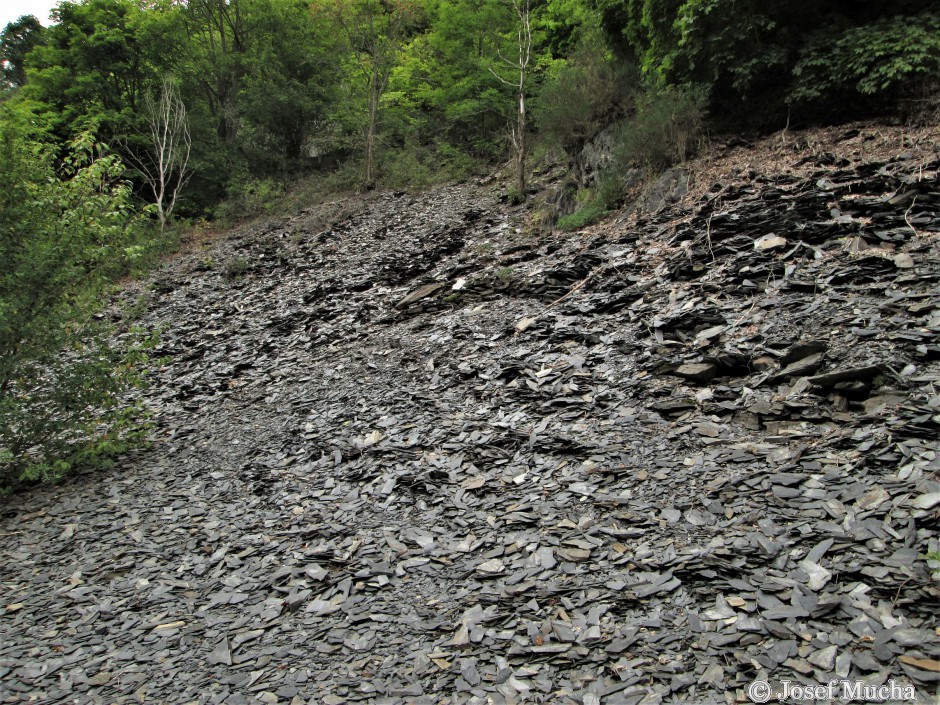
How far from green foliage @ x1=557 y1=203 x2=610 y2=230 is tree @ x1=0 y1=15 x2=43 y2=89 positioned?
149 ft

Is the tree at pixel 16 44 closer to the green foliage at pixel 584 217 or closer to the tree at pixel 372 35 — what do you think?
the tree at pixel 372 35

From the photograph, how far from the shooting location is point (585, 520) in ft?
15.2

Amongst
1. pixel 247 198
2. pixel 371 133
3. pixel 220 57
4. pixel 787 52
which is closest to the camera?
pixel 787 52

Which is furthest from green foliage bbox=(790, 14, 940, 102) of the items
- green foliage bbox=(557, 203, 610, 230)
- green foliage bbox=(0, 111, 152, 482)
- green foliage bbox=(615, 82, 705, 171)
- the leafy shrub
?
the leafy shrub

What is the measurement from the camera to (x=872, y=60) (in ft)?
32.4

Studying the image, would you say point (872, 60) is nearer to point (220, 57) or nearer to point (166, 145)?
point (166, 145)

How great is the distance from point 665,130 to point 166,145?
2320cm

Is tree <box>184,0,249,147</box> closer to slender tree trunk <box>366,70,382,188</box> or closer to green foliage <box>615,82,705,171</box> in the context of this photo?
slender tree trunk <box>366,70,382,188</box>

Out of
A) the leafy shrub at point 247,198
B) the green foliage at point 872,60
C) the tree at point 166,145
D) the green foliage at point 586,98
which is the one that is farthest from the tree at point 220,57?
the green foliage at point 872,60

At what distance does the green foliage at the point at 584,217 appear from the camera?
12.6 meters

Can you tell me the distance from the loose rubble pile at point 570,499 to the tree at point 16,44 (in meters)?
43.6

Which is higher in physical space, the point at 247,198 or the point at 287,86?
the point at 287,86

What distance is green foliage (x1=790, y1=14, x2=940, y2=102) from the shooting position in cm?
952

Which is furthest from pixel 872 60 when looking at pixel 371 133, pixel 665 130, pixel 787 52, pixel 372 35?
pixel 372 35
